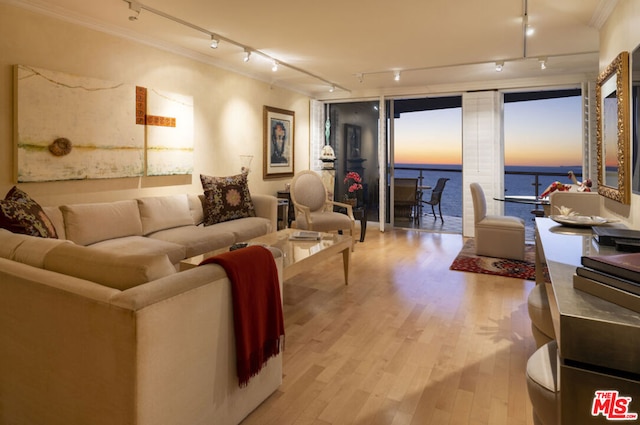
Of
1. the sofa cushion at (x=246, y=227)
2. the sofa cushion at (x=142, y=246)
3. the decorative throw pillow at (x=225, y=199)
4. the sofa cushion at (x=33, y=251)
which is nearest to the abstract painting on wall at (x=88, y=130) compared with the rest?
the decorative throw pillow at (x=225, y=199)

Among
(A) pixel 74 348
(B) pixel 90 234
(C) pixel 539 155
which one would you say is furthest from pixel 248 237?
(C) pixel 539 155

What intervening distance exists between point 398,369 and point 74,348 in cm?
168

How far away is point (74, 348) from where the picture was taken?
148 cm

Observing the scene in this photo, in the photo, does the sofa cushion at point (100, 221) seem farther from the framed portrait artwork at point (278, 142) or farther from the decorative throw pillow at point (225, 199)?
the framed portrait artwork at point (278, 142)

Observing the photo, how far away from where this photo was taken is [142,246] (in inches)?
137

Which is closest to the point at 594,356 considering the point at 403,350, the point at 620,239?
the point at 620,239

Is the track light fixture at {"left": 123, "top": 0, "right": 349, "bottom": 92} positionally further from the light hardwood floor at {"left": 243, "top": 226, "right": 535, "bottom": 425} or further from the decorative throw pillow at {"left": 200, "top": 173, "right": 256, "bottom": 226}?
the light hardwood floor at {"left": 243, "top": 226, "right": 535, "bottom": 425}

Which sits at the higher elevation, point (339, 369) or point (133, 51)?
point (133, 51)

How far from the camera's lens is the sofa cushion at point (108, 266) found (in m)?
1.49

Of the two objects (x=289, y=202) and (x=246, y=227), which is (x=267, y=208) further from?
(x=289, y=202)

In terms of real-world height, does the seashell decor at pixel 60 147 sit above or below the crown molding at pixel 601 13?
below

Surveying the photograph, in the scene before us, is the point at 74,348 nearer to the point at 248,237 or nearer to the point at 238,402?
the point at 238,402

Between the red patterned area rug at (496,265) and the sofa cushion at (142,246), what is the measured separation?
2.97 m

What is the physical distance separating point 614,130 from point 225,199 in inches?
146
